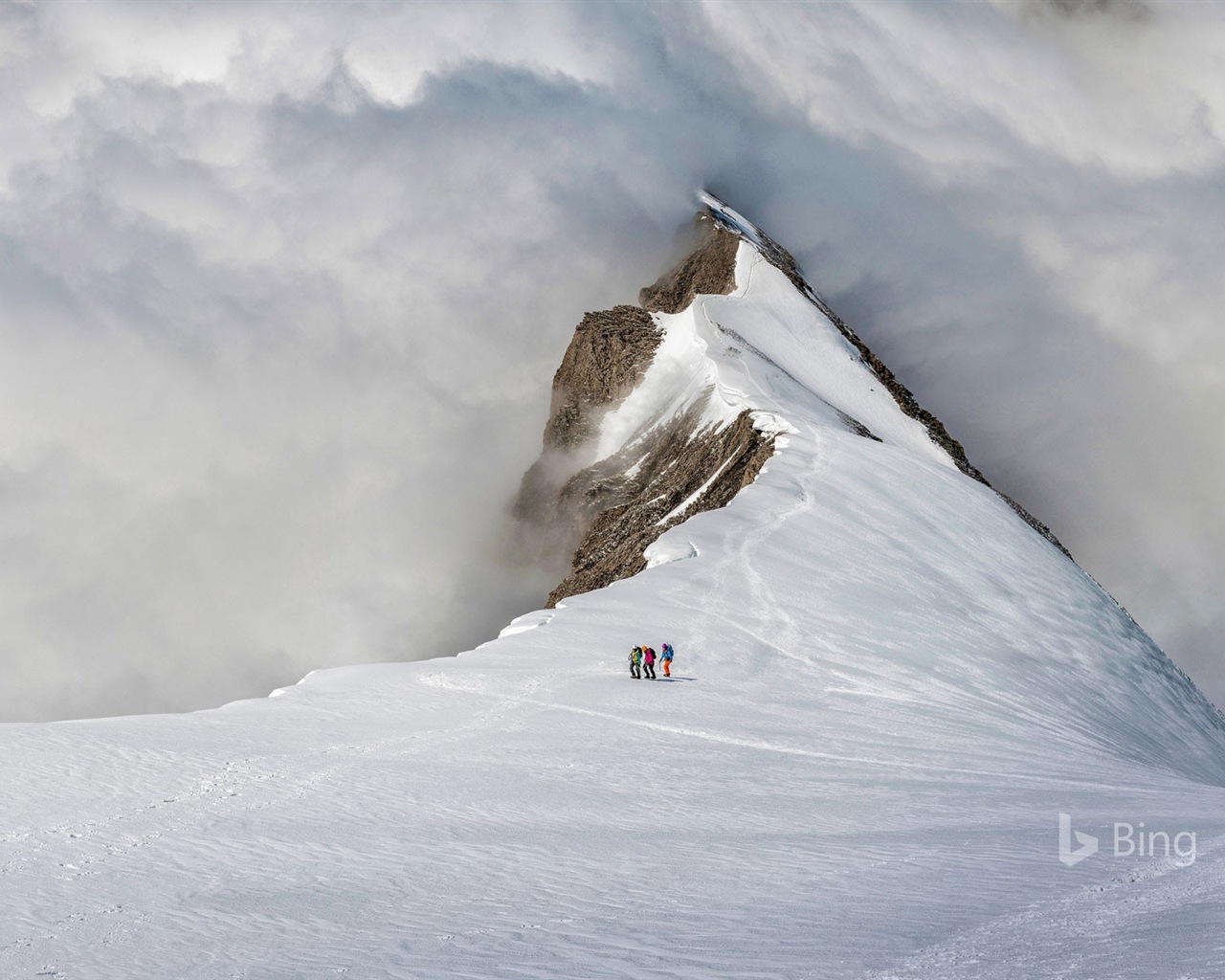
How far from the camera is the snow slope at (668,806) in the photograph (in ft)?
29.9

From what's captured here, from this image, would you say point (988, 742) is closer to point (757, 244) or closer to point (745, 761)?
point (745, 761)

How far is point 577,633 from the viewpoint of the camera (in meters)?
27.2

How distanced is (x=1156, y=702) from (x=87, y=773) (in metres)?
30.4

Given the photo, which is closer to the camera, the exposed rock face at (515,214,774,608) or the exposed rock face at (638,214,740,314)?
the exposed rock face at (515,214,774,608)

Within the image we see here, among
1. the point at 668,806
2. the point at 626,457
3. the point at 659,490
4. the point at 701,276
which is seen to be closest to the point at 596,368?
the point at 626,457

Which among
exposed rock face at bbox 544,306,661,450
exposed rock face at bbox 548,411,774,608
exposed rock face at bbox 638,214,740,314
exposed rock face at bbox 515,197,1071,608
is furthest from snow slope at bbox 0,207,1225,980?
exposed rock face at bbox 638,214,740,314

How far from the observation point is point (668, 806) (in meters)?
14.7

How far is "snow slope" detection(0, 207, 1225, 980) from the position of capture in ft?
29.9

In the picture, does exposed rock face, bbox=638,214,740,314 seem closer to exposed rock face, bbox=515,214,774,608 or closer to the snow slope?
exposed rock face, bbox=515,214,774,608

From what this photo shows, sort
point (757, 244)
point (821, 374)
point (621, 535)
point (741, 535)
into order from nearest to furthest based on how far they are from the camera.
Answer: point (741, 535), point (621, 535), point (821, 374), point (757, 244)

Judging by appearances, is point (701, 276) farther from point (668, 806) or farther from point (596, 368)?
point (668, 806)

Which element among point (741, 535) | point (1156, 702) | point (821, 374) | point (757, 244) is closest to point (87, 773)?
point (741, 535)

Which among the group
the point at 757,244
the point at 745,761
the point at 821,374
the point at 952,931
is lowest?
the point at 952,931

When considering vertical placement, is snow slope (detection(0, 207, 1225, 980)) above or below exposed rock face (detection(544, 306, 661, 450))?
below
